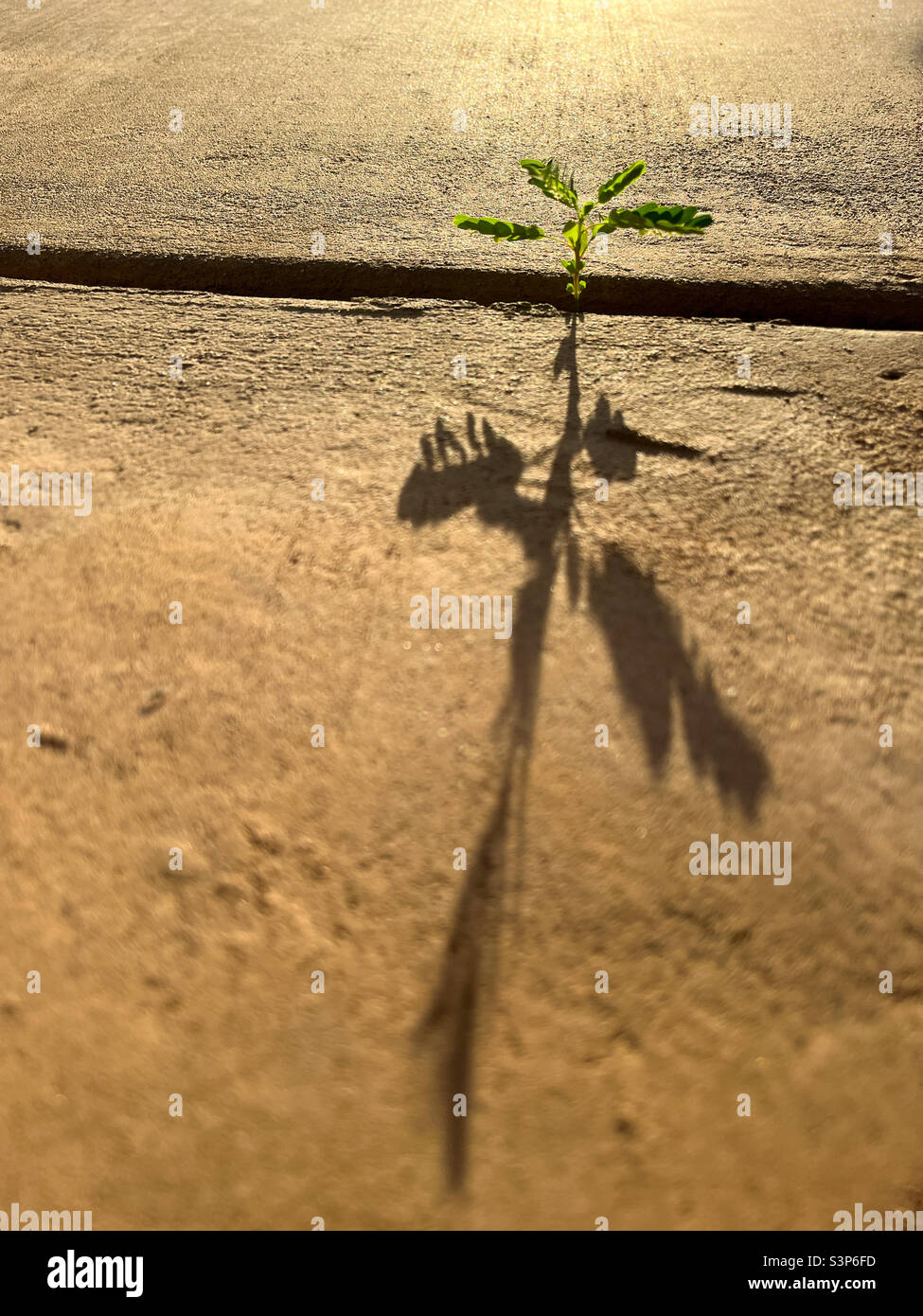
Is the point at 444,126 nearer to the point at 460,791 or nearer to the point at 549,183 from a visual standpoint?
the point at 549,183

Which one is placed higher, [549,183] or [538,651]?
[549,183]

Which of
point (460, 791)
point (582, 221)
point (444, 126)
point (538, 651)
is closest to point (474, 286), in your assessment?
point (582, 221)

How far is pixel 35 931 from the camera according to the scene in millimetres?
1205

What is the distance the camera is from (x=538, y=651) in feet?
4.91

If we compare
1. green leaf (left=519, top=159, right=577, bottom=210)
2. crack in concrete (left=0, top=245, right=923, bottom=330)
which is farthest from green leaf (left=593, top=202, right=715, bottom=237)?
crack in concrete (left=0, top=245, right=923, bottom=330)

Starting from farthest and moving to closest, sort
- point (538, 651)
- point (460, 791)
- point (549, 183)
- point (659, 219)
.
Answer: point (549, 183) < point (659, 219) < point (538, 651) < point (460, 791)

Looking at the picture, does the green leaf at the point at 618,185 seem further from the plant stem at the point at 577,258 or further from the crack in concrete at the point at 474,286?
the crack in concrete at the point at 474,286

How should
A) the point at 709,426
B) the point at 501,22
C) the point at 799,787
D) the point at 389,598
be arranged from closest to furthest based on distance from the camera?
1. the point at 799,787
2. the point at 389,598
3. the point at 709,426
4. the point at 501,22

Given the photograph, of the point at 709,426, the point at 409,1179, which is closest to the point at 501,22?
the point at 709,426

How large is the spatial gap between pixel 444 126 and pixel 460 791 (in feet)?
8.67

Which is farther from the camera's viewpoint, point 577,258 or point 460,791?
point 577,258
